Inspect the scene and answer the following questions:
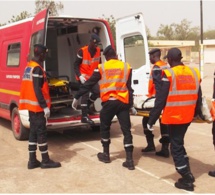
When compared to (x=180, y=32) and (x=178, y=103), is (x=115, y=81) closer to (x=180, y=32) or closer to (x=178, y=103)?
(x=178, y=103)

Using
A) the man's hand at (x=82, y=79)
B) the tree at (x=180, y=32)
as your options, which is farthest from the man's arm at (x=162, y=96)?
the tree at (x=180, y=32)

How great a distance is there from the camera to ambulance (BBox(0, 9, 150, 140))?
6801 mm

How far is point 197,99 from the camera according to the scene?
466cm

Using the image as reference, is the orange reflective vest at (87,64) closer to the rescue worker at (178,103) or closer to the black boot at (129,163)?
the black boot at (129,163)

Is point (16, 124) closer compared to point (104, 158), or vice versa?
point (104, 158)

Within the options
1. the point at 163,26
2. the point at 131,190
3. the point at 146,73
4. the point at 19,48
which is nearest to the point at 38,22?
the point at 19,48

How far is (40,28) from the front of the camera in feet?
20.8

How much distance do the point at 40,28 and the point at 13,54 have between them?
149 cm

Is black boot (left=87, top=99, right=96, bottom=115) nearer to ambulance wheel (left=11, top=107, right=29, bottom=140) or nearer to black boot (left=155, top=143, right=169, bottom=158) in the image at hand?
ambulance wheel (left=11, top=107, right=29, bottom=140)

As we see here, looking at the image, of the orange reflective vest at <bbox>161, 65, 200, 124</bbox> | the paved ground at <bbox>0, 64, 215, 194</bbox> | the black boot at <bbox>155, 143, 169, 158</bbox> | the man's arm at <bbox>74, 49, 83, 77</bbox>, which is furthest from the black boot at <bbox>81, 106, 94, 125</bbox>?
the orange reflective vest at <bbox>161, 65, 200, 124</bbox>

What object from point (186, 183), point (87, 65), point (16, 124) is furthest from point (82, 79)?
point (186, 183)

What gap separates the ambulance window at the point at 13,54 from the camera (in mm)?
7336

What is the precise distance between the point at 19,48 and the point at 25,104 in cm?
211

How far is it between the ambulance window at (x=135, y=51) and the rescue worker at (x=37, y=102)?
2271 millimetres
